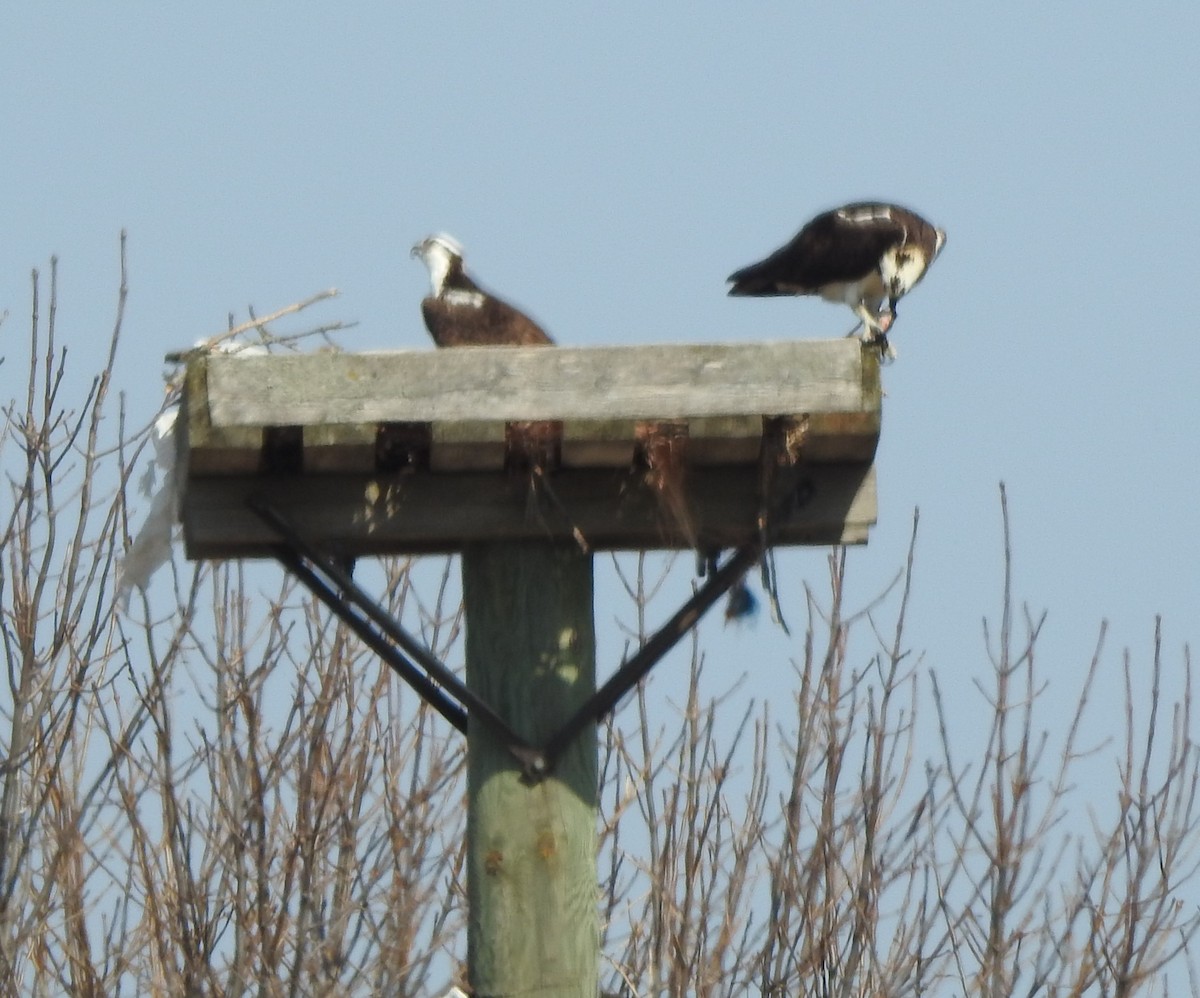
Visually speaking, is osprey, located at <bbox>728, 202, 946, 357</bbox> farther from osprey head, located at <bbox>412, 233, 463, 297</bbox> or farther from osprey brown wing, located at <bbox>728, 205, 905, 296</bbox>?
osprey head, located at <bbox>412, 233, 463, 297</bbox>

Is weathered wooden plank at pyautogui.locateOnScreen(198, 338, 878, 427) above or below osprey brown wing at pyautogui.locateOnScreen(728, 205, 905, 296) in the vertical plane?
below

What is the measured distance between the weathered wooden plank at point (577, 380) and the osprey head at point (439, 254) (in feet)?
8.05

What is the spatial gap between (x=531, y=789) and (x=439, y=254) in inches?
118

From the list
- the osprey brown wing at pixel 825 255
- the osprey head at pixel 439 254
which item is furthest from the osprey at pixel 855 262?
the osprey head at pixel 439 254

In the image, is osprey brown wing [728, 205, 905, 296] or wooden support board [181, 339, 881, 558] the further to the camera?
osprey brown wing [728, 205, 905, 296]

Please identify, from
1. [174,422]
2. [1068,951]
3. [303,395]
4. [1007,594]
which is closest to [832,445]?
[303,395]

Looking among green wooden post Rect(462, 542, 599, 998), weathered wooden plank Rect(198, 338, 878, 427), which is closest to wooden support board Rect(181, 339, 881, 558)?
weathered wooden plank Rect(198, 338, 878, 427)

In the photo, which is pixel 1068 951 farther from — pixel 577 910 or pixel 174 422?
pixel 174 422

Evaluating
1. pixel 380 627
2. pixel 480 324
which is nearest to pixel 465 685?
pixel 380 627

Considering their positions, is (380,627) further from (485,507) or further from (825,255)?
(825,255)

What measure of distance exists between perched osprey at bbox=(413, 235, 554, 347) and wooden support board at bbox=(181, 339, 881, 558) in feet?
4.61

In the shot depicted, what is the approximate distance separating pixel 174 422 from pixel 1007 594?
3722 mm

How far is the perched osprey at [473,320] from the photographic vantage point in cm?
573

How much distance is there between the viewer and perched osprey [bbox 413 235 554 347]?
5734mm
